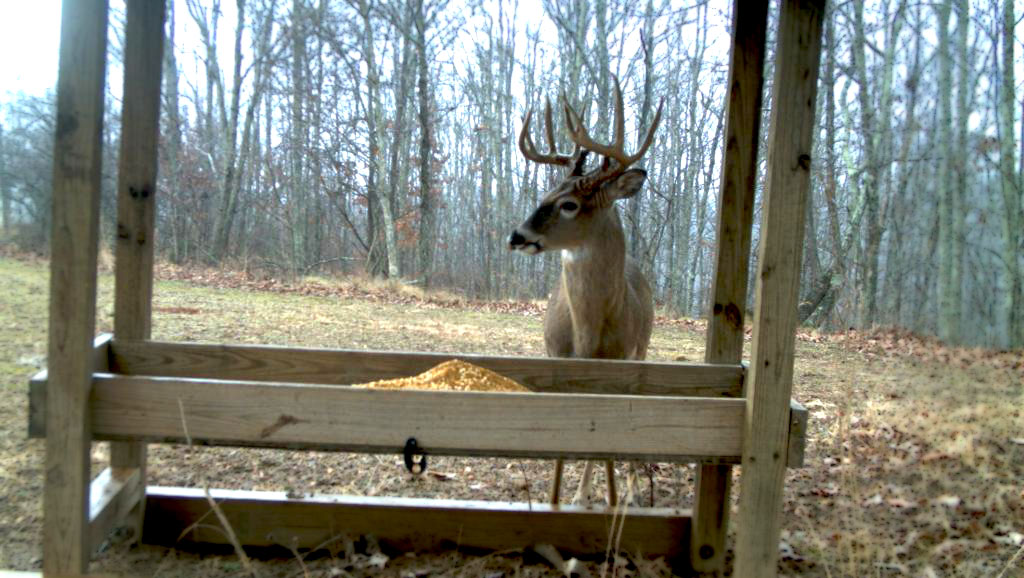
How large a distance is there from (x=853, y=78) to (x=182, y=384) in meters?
13.4

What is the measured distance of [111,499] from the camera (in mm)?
2777

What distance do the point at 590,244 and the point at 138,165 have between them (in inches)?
89.9

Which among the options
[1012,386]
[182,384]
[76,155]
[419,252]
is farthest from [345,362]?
[419,252]

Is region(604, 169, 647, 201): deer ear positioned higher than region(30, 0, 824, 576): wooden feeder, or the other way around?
A: region(604, 169, 647, 201): deer ear

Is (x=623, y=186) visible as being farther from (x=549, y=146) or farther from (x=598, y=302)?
(x=598, y=302)

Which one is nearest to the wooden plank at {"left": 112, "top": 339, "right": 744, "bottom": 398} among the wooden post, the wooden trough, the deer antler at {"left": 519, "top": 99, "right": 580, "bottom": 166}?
the wooden trough

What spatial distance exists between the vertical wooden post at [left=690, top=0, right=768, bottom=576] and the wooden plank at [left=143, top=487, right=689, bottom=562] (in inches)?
5.7

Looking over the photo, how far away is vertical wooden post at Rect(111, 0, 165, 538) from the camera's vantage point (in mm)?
2686

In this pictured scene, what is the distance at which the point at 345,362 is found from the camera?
2.96 metres

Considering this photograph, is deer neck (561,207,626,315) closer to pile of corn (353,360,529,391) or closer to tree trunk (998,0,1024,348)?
pile of corn (353,360,529,391)

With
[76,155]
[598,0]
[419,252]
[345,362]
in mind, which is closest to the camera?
[76,155]

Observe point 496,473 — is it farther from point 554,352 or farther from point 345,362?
point 345,362

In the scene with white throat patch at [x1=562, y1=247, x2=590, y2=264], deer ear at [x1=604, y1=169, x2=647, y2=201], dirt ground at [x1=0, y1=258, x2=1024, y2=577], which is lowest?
dirt ground at [x1=0, y1=258, x2=1024, y2=577]

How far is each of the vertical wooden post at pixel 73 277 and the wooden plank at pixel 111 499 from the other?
29.0 inches
